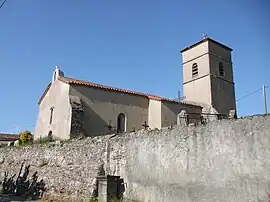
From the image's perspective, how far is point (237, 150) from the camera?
9.02m

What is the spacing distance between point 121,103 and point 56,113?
17.0ft

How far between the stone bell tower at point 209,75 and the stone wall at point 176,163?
1640 centimetres

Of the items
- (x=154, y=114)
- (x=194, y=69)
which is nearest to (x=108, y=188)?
(x=154, y=114)

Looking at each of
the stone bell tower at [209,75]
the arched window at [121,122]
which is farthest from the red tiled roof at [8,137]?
the stone bell tower at [209,75]

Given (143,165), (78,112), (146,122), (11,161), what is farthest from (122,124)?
(143,165)

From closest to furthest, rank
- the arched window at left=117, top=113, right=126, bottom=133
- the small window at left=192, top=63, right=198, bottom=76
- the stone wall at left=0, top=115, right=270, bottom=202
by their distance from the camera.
A: the stone wall at left=0, top=115, right=270, bottom=202 → the arched window at left=117, top=113, right=126, bottom=133 → the small window at left=192, top=63, right=198, bottom=76

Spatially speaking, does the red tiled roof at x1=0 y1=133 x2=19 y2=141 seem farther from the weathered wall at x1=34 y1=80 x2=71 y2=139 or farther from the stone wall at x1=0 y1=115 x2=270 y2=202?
the stone wall at x1=0 y1=115 x2=270 y2=202

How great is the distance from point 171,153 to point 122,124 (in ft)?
42.2

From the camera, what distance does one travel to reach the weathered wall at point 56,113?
21.4 meters

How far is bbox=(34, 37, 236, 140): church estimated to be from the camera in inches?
859

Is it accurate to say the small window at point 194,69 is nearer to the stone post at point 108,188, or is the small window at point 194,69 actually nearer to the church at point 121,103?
the church at point 121,103

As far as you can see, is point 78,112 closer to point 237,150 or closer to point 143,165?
point 143,165

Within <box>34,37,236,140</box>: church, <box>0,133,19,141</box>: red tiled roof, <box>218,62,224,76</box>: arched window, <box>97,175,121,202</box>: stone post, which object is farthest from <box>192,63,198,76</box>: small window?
<box>0,133,19,141</box>: red tiled roof

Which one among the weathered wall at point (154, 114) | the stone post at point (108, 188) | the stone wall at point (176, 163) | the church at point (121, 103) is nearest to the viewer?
the stone wall at point (176, 163)
